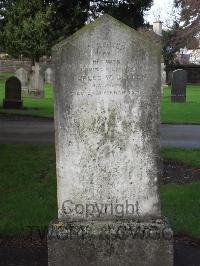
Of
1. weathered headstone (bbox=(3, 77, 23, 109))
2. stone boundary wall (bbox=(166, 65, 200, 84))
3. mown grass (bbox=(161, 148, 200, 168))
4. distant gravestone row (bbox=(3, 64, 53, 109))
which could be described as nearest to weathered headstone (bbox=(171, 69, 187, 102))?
distant gravestone row (bbox=(3, 64, 53, 109))

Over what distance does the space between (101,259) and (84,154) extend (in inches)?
38.1

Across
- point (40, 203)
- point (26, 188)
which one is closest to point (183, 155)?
point (26, 188)

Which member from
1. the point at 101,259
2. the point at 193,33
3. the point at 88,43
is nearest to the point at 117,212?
the point at 101,259

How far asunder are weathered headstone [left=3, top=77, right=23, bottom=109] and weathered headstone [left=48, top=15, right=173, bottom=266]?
18.9 meters

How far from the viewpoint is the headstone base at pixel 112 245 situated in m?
5.18

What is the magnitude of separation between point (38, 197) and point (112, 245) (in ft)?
9.68

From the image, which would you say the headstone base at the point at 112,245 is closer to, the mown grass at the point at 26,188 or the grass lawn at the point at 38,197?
the grass lawn at the point at 38,197

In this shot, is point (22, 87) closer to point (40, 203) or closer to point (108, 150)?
point (40, 203)

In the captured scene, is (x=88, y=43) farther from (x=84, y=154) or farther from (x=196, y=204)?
(x=196, y=204)

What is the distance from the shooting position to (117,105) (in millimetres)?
5141

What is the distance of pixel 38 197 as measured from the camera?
7.98 m

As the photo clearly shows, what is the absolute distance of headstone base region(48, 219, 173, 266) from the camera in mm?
5184

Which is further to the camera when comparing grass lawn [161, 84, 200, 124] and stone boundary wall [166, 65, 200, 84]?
stone boundary wall [166, 65, 200, 84]

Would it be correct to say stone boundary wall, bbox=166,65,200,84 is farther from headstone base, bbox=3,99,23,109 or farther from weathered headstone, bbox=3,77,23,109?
headstone base, bbox=3,99,23,109
